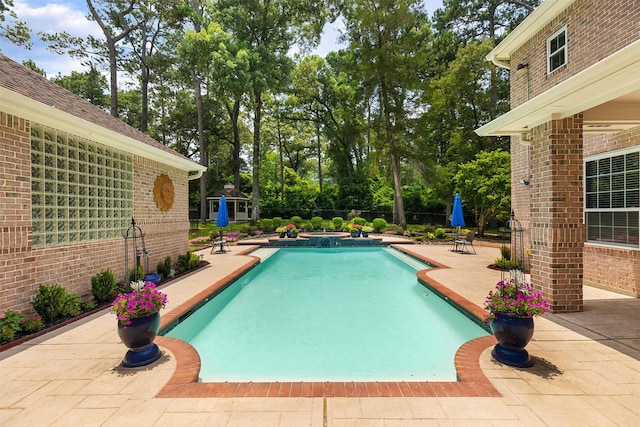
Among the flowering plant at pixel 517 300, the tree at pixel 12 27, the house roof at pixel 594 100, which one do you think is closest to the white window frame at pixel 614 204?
the house roof at pixel 594 100

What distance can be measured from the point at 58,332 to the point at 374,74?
21679 mm

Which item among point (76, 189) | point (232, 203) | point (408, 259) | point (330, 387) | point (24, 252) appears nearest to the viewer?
point (330, 387)

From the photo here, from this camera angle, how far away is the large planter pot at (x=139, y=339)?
3.46 meters

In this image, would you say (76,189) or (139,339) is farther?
(76,189)

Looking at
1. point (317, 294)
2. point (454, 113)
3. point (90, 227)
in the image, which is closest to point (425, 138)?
point (454, 113)

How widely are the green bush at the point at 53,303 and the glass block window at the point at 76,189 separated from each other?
0.82 metres

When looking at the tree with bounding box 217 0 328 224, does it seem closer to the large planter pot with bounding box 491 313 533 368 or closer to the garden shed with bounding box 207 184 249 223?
the garden shed with bounding box 207 184 249 223

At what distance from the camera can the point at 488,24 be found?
83.8 ft

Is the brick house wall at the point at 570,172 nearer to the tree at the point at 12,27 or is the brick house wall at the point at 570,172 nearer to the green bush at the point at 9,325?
the green bush at the point at 9,325

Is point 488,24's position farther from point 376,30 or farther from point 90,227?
point 90,227

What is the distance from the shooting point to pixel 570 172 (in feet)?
16.7

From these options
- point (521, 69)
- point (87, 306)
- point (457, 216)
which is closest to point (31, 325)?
point (87, 306)

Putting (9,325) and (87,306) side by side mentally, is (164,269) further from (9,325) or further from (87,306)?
(9,325)

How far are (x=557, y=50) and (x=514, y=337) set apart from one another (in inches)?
330
